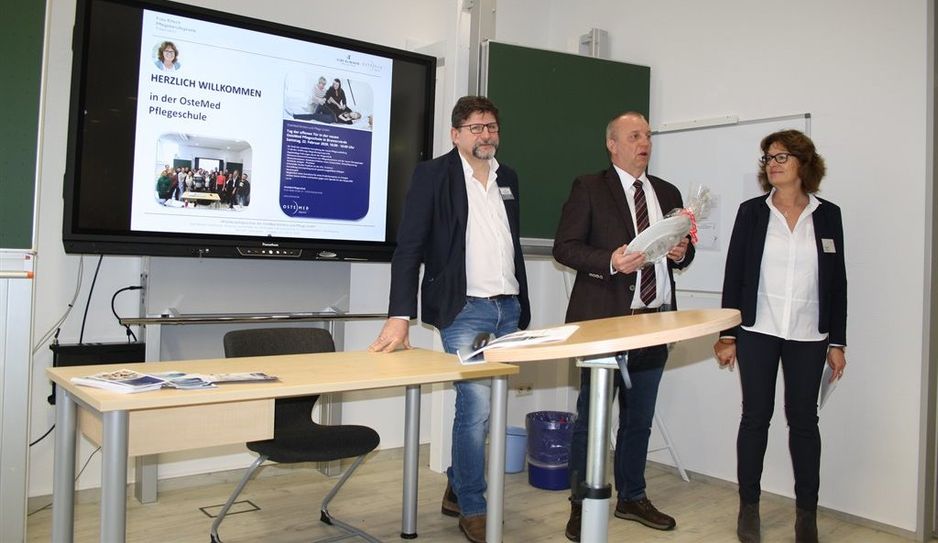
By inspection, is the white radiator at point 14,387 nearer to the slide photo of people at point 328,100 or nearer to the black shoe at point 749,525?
the slide photo of people at point 328,100

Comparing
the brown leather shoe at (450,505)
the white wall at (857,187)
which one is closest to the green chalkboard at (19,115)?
the brown leather shoe at (450,505)

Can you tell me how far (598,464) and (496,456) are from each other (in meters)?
0.96

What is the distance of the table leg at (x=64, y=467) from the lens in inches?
77.5

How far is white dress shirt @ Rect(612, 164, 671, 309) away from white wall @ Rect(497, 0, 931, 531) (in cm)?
100

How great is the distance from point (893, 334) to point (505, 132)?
204 centimetres

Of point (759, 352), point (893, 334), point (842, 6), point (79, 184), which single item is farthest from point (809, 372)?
point (79, 184)

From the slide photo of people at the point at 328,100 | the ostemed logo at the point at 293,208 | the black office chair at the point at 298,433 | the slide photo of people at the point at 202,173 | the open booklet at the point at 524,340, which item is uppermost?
the slide photo of people at the point at 328,100

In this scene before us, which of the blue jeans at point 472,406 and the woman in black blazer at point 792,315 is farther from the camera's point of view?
the woman in black blazer at point 792,315

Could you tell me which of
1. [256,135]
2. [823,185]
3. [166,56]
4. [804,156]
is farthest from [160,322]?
[823,185]

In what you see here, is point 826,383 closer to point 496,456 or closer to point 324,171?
→ point 496,456

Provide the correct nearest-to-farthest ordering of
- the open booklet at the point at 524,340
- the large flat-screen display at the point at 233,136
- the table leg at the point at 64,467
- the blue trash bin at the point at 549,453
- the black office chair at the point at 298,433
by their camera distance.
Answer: the open booklet at the point at 524,340 → the table leg at the point at 64,467 → the black office chair at the point at 298,433 → the large flat-screen display at the point at 233,136 → the blue trash bin at the point at 549,453

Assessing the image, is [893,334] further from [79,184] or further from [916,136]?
[79,184]

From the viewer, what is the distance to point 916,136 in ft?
10.7

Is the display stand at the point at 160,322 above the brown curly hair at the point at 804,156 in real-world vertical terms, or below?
below
